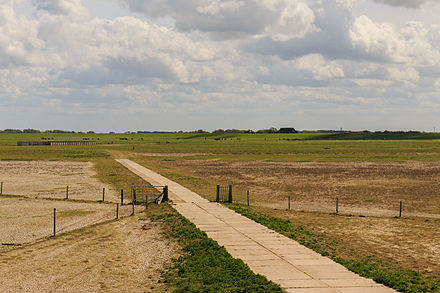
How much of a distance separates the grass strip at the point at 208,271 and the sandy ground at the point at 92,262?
676mm

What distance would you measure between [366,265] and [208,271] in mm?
6763

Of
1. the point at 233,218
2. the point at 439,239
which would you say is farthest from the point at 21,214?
the point at 439,239

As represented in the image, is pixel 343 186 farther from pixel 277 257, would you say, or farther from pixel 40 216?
pixel 40 216

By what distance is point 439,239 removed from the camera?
77.9 feet

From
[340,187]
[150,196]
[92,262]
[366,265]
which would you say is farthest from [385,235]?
[340,187]

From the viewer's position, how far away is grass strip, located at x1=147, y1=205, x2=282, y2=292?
15.3 metres

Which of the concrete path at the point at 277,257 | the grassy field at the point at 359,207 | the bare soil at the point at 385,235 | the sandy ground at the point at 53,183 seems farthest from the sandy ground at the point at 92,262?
the sandy ground at the point at 53,183

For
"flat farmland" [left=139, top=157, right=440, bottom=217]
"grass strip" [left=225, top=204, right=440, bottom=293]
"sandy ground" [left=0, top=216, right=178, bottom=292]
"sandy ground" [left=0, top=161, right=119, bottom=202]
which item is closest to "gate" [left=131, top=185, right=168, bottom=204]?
"sandy ground" [left=0, top=161, right=119, bottom=202]

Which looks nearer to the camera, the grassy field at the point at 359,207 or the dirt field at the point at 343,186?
the grassy field at the point at 359,207

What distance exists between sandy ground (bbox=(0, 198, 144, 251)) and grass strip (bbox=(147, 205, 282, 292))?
822cm

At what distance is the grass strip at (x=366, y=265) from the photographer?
15695 mm

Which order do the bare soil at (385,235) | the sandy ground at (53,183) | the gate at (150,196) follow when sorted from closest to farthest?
the bare soil at (385,235) → the gate at (150,196) → the sandy ground at (53,183)

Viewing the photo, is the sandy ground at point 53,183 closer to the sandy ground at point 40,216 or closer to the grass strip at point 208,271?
the sandy ground at point 40,216

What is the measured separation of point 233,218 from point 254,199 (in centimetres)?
1301
